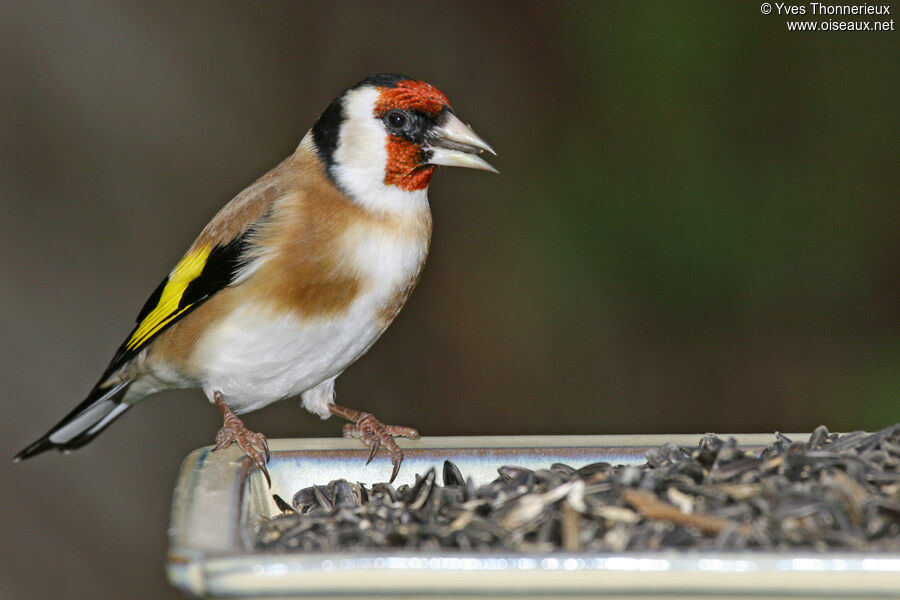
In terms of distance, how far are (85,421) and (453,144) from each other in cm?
132

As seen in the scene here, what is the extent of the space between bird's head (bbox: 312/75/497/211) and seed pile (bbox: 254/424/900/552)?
81cm

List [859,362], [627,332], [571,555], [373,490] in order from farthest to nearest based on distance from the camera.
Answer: [627,332] → [859,362] → [373,490] → [571,555]

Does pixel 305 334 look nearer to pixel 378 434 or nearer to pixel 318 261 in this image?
pixel 318 261

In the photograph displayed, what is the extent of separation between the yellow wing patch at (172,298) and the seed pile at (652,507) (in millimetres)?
756

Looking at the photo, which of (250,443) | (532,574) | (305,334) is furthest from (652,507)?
(305,334)

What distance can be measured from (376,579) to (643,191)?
305 centimetres

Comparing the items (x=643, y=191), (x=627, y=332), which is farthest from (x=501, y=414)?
(x=643, y=191)

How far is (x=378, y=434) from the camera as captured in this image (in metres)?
2.37

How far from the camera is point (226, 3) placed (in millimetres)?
4555

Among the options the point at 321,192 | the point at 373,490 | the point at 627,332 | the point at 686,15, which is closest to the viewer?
the point at 373,490

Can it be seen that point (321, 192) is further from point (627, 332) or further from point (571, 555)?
point (627, 332)

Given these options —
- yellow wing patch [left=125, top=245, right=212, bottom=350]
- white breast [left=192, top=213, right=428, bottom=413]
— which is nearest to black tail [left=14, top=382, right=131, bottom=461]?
yellow wing patch [left=125, top=245, right=212, bottom=350]

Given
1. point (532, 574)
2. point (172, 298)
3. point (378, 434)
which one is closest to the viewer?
point (532, 574)

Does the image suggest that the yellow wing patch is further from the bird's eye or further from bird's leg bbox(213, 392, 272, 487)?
the bird's eye
